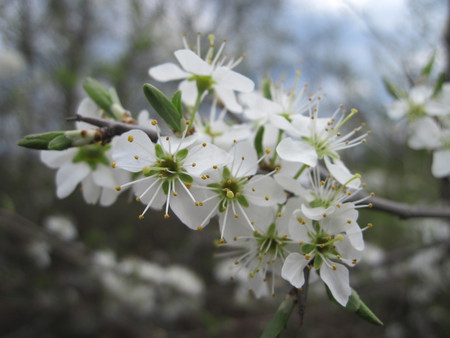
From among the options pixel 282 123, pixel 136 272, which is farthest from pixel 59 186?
pixel 136 272

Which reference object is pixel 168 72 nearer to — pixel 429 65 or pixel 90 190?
pixel 90 190

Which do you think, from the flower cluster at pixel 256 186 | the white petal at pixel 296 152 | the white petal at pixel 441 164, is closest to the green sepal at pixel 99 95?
the flower cluster at pixel 256 186

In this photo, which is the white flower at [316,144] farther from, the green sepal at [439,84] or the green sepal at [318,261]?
the green sepal at [439,84]

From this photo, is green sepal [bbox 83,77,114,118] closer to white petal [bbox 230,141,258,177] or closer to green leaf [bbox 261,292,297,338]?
white petal [bbox 230,141,258,177]

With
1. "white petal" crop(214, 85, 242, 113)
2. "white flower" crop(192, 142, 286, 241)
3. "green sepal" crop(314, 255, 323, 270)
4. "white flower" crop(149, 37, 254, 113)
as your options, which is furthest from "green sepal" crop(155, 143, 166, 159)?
"green sepal" crop(314, 255, 323, 270)

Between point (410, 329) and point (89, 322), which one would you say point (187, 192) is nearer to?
point (89, 322)

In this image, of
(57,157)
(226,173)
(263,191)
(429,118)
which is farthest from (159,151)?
(429,118)

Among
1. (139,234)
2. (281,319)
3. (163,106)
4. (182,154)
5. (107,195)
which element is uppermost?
(163,106)
